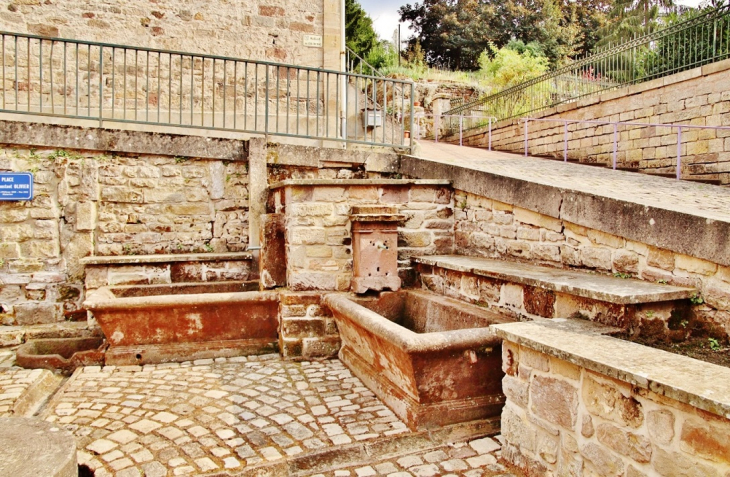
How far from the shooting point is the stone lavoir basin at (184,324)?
15.9ft

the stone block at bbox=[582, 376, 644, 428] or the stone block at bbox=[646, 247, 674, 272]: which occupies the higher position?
the stone block at bbox=[646, 247, 674, 272]

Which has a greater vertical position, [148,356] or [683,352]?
[683,352]

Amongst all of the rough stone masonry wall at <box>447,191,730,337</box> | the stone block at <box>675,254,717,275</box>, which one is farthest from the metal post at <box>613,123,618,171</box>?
the stone block at <box>675,254,717,275</box>

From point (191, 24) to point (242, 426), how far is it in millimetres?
6866

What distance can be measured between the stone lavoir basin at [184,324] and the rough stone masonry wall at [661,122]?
22.0ft

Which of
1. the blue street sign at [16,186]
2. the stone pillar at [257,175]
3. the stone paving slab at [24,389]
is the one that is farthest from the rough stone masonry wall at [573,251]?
the blue street sign at [16,186]

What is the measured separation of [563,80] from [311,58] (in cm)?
755

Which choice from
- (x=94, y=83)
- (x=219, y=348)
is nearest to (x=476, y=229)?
(x=219, y=348)

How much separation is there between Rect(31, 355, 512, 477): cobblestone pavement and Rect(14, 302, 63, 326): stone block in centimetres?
148

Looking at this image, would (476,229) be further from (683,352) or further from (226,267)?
(226,267)

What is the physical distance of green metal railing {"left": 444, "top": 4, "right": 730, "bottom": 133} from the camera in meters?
8.27

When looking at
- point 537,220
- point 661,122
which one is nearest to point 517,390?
point 537,220

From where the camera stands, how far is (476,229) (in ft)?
16.7

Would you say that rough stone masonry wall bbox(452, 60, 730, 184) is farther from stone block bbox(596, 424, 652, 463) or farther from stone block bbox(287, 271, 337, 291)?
stone block bbox(596, 424, 652, 463)
